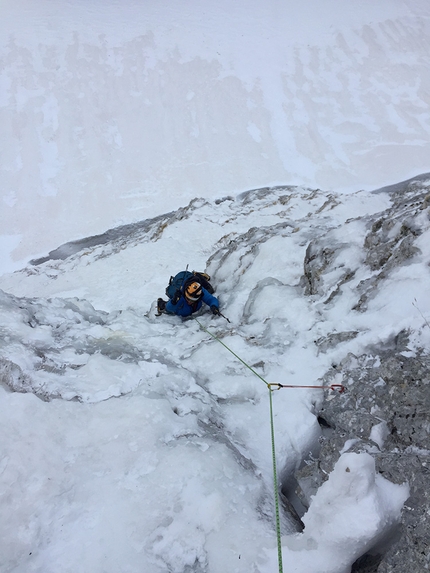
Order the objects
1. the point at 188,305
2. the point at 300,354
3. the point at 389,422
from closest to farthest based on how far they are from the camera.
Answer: the point at 389,422, the point at 300,354, the point at 188,305

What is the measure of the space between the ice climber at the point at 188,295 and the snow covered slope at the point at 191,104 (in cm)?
1394

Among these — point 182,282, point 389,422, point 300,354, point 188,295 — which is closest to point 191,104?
point 182,282

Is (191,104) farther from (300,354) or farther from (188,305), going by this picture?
(300,354)

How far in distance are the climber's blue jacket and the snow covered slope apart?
549 inches

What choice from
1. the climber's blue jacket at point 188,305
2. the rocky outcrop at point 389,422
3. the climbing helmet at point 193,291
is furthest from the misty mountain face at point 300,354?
the climbing helmet at point 193,291

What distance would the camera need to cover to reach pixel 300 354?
5.05 meters

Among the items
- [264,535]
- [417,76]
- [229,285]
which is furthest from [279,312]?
[417,76]

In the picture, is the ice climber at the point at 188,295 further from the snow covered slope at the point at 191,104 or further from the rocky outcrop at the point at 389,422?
the snow covered slope at the point at 191,104

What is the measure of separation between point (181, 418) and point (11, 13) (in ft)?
120

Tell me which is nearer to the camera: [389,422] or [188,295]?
[389,422]

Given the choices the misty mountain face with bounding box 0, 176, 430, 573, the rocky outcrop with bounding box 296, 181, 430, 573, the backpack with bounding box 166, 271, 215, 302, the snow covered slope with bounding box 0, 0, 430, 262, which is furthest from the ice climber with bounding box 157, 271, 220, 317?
the snow covered slope with bounding box 0, 0, 430, 262

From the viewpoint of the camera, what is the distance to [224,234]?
14.4m

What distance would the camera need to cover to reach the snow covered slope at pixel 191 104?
2219 centimetres

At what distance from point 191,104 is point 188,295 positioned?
23050 mm
